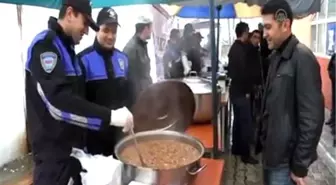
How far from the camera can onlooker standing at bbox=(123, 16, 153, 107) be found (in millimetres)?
2553

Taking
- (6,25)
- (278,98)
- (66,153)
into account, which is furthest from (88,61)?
(6,25)

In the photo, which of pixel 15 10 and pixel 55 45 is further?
pixel 15 10

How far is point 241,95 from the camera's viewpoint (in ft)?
12.5

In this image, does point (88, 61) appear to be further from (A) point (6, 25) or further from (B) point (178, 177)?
(A) point (6, 25)

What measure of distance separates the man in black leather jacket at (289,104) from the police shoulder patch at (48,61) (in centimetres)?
106

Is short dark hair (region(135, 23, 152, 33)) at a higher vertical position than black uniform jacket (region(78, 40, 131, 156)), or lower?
higher

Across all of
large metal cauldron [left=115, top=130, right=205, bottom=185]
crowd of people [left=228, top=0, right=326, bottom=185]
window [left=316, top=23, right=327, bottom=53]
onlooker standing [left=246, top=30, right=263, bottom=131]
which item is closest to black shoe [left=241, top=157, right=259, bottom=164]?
onlooker standing [left=246, top=30, right=263, bottom=131]

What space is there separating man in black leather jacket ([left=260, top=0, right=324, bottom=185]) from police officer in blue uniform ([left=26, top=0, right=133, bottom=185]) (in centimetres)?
77

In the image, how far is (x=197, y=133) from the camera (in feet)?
7.89

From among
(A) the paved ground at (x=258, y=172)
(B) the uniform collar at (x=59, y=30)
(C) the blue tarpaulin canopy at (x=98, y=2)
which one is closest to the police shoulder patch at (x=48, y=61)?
(B) the uniform collar at (x=59, y=30)

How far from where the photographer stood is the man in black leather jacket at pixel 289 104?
1621 mm

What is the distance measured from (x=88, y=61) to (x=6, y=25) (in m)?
1.78

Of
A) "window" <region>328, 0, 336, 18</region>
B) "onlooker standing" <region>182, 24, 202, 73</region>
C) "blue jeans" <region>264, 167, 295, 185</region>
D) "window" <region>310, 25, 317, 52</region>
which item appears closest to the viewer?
"blue jeans" <region>264, 167, 295, 185</region>

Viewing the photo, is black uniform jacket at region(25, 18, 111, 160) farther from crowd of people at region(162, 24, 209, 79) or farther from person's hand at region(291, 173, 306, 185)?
crowd of people at region(162, 24, 209, 79)
